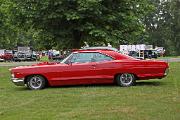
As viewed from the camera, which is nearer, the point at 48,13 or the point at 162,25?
the point at 48,13

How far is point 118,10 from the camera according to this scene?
23469 mm

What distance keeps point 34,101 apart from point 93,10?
10.0 m

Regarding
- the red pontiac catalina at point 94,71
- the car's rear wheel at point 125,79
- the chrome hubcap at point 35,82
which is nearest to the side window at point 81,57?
the red pontiac catalina at point 94,71

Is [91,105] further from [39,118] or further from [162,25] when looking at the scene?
[162,25]

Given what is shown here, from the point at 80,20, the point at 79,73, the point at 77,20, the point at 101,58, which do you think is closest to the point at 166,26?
the point at 77,20

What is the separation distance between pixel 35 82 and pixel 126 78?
3.18m

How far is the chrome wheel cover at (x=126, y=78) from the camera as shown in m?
16.2

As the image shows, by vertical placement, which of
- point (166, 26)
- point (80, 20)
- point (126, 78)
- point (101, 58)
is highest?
point (166, 26)

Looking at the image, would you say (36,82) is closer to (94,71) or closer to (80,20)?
(94,71)

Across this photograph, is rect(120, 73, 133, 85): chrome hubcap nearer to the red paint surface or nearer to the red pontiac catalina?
the red pontiac catalina

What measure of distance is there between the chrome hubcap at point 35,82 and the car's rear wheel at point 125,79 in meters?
2.73

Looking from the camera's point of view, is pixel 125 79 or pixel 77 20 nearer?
pixel 125 79

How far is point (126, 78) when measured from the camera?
16.2 metres

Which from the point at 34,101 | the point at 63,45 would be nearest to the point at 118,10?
the point at 63,45
